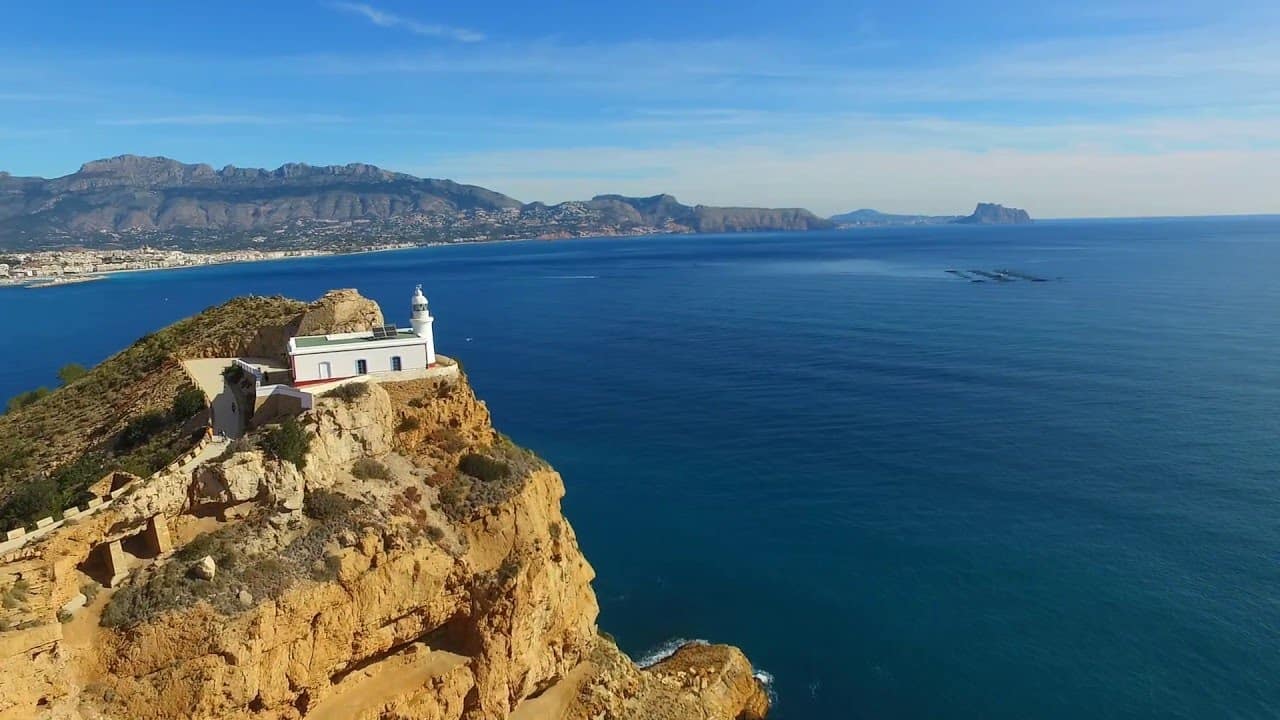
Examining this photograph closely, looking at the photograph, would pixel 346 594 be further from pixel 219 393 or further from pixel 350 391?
pixel 219 393

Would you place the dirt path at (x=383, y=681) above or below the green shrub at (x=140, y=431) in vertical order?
below

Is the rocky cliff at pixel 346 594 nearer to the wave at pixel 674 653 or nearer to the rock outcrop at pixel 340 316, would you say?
the wave at pixel 674 653

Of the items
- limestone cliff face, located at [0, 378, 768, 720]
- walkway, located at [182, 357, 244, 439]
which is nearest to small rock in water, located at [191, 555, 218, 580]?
limestone cliff face, located at [0, 378, 768, 720]

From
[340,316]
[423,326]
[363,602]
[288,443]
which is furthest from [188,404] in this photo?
[363,602]

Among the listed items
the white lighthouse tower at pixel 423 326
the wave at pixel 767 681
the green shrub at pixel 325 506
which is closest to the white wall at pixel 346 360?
the white lighthouse tower at pixel 423 326

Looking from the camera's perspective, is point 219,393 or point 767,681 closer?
point 219,393

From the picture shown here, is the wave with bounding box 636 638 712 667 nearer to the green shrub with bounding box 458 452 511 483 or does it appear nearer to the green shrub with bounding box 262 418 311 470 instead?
the green shrub with bounding box 458 452 511 483

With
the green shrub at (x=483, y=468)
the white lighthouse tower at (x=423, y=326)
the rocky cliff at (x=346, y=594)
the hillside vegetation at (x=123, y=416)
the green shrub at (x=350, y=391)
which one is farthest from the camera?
the white lighthouse tower at (x=423, y=326)
